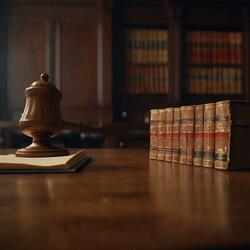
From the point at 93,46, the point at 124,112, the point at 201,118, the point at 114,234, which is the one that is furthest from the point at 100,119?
the point at 114,234

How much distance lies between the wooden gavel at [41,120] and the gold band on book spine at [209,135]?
34 cm

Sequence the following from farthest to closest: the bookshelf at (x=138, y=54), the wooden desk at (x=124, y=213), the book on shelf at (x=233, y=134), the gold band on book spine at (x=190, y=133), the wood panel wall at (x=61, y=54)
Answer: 1. the bookshelf at (x=138, y=54)
2. the wood panel wall at (x=61, y=54)
3. the gold band on book spine at (x=190, y=133)
4. the book on shelf at (x=233, y=134)
5. the wooden desk at (x=124, y=213)

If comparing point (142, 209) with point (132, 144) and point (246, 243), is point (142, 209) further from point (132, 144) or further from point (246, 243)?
point (132, 144)

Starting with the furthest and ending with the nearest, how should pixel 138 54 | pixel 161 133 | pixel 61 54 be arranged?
pixel 138 54, pixel 61 54, pixel 161 133

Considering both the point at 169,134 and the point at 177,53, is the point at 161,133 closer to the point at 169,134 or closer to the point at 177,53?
the point at 169,134

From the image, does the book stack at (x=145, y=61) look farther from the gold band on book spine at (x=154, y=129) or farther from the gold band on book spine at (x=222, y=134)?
the gold band on book spine at (x=222, y=134)

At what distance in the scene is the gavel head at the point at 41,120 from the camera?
841mm

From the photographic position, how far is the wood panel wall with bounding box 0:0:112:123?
283 centimetres

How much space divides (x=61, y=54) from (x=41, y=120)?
2.10 m

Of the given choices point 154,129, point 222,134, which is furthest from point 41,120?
point 222,134

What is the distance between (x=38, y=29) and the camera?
2861mm

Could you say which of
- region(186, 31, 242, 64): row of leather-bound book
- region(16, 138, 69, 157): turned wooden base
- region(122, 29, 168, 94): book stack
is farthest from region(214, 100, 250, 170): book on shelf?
region(186, 31, 242, 64): row of leather-bound book

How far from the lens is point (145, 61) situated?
2.96 metres

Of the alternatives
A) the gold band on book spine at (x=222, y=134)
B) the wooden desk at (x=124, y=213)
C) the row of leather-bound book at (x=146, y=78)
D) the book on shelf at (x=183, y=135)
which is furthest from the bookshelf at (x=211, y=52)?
the wooden desk at (x=124, y=213)
